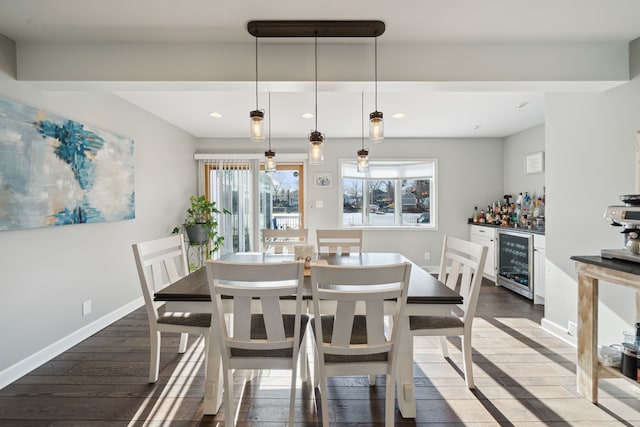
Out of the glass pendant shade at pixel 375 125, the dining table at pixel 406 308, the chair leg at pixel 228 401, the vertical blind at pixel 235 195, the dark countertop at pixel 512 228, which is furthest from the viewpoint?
the vertical blind at pixel 235 195

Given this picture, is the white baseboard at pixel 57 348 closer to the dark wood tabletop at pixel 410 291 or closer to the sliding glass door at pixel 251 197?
the dark wood tabletop at pixel 410 291

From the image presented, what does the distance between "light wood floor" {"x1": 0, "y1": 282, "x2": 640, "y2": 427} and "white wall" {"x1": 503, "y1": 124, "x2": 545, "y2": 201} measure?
→ 2555 mm

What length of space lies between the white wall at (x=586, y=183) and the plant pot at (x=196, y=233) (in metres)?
4.04

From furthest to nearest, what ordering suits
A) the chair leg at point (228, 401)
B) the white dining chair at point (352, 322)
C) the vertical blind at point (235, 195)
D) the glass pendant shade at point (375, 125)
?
the vertical blind at point (235, 195) < the glass pendant shade at point (375, 125) < the chair leg at point (228, 401) < the white dining chair at point (352, 322)

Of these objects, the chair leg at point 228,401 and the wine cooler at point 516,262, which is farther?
the wine cooler at point 516,262

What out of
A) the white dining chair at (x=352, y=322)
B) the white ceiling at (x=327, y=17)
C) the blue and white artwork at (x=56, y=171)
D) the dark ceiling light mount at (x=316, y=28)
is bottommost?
the white dining chair at (x=352, y=322)

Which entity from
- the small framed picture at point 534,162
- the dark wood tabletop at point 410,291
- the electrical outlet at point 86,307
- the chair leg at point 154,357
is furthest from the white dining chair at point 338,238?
the small framed picture at point 534,162

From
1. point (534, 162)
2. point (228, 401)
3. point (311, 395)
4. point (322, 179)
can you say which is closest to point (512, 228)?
point (534, 162)

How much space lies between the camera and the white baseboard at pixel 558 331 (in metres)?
2.56

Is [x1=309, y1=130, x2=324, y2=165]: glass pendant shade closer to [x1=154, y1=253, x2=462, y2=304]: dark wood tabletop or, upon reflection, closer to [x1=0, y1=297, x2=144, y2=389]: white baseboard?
[x1=154, y1=253, x2=462, y2=304]: dark wood tabletop

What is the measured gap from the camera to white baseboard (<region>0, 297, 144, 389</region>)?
2.04 m

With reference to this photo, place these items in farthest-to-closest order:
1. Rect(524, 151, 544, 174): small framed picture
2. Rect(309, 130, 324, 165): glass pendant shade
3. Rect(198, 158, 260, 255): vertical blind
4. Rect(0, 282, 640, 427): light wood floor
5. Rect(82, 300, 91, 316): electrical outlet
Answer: Rect(198, 158, 260, 255): vertical blind, Rect(524, 151, 544, 174): small framed picture, Rect(82, 300, 91, 316): electrical outlet, Rect(309, 130, 324, 165): glass pendant shade, Rect(0, 282, 640, 427): light wood floor

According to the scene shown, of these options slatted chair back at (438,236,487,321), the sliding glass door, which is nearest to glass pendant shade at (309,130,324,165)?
slatted chair back at (438,236,487,321)

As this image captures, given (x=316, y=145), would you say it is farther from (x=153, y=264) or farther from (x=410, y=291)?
(x=153, y=264)
